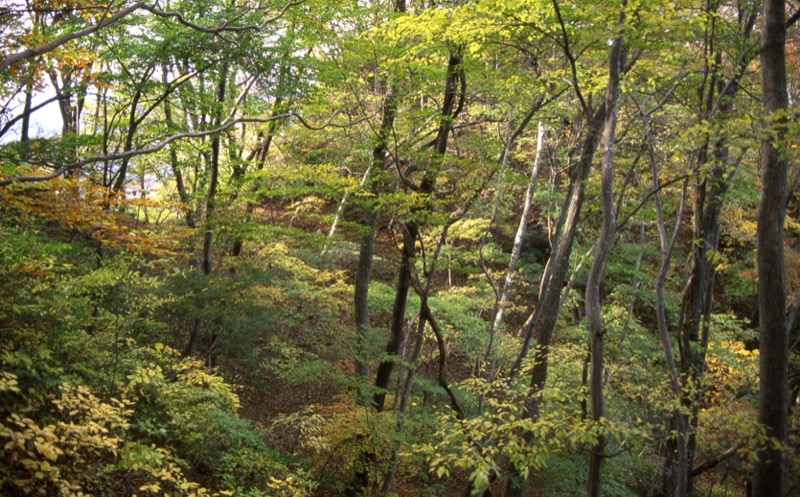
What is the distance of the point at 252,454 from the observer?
5.76 metres

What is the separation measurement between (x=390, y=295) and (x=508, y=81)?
16.0 feet

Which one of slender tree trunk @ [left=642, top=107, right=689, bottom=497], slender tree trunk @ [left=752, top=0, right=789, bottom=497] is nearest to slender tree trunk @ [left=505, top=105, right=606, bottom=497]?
slender tree trunk @ [left=642, top=107, right=689, bottom=497]

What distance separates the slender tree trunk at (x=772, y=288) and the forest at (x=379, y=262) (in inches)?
0.8

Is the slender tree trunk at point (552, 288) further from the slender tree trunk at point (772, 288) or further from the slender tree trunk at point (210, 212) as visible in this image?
the slender tree trunk at point (210, 212)

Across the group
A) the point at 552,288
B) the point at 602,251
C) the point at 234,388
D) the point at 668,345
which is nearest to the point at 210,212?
the point at 234,388

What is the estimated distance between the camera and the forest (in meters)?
4.63

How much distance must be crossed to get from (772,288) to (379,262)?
1048cm

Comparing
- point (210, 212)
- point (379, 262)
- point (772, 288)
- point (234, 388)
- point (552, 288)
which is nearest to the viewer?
point (772, 288)

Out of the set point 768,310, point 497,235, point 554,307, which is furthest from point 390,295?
point 497,235

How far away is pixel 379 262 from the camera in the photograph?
14.5m

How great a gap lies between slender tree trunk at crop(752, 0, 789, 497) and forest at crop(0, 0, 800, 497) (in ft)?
0.07

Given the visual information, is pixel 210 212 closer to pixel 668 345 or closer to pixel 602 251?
pixel 602 251

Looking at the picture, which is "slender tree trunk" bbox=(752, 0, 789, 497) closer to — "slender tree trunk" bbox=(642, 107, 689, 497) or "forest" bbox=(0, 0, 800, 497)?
"forest" bbox=(0, 0, 800, 497)

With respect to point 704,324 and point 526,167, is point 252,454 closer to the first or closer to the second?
point 704,324
